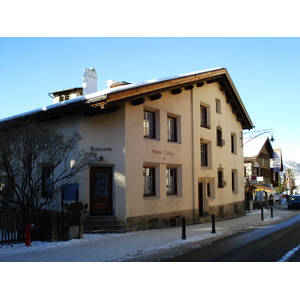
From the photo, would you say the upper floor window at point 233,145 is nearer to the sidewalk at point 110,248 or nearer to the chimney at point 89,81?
the chimney at point 89,81

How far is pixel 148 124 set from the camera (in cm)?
1669

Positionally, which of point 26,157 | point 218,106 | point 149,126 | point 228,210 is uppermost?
point 218,106

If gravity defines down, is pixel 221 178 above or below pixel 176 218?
above

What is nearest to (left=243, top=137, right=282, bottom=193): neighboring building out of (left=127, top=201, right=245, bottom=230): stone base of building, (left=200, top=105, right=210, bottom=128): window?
(left=127, top=201, right=245, bottom=230): stone base of building

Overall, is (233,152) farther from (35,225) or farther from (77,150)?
(35,225)

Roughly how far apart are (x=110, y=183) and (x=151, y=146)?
9.26 ft

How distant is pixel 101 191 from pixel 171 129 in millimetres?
5735

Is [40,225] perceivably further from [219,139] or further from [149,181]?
[219,139]

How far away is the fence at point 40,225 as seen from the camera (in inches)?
409

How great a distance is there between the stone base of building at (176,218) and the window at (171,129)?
3.85 m

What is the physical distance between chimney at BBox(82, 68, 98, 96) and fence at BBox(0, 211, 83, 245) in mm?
8598

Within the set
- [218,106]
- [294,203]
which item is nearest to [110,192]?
[218,106]

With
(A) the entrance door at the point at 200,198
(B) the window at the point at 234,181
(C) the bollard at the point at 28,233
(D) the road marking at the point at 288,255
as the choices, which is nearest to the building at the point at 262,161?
(B) the window at the point at 234,181

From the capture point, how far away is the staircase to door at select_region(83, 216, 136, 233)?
43.8 feet
